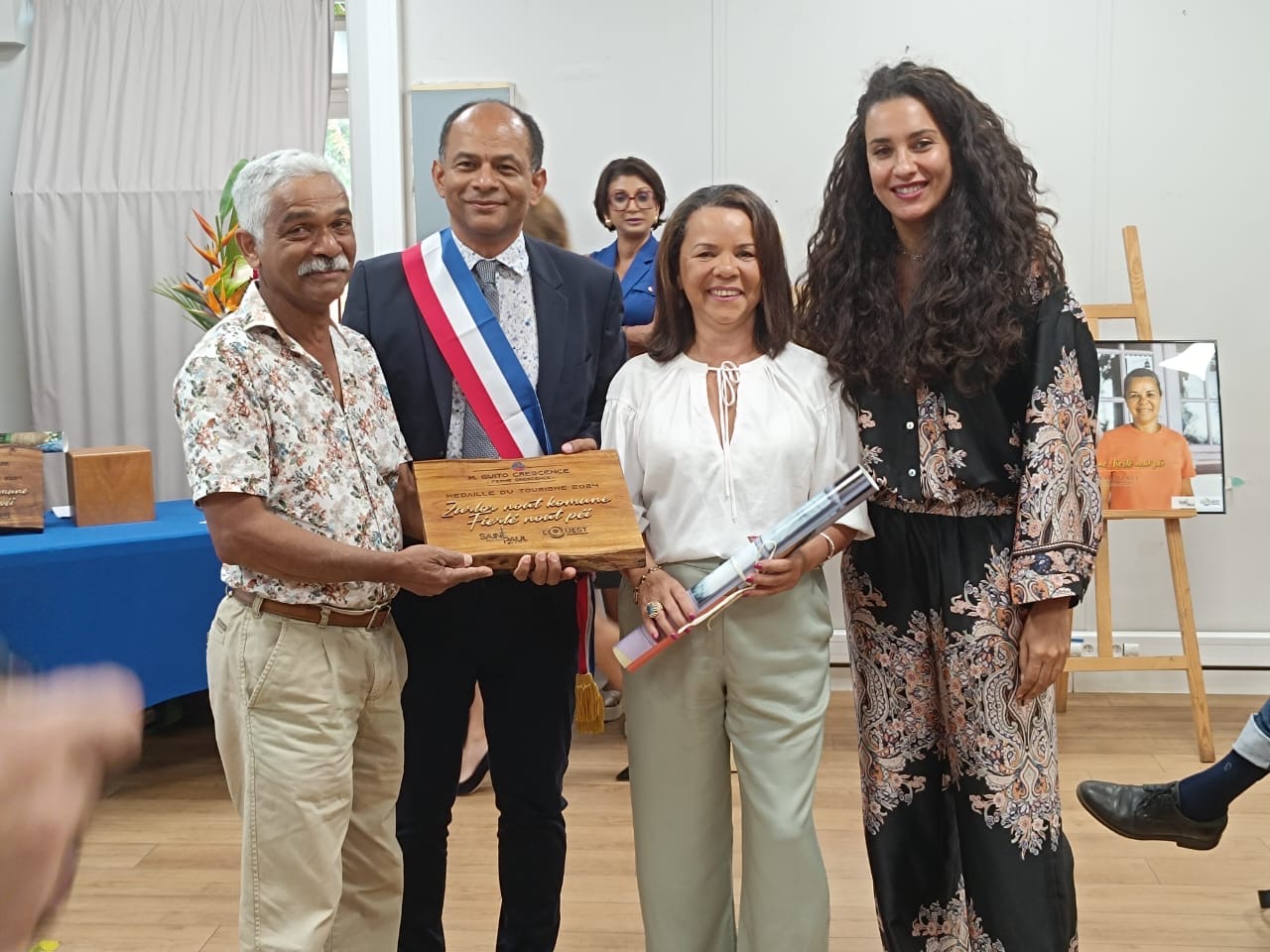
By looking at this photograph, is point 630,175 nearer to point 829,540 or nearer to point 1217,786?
point 829,540

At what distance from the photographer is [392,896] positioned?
1.94 metres

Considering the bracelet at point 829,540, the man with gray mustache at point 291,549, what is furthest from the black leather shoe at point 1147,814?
the man with gray mustache at point 291,549

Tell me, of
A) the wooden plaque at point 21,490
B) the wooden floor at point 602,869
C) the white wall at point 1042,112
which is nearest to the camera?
the wooden floor at point 602,869

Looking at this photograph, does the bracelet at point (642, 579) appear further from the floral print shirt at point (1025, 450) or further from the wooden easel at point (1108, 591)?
the wooden easel at point (1108, 591)

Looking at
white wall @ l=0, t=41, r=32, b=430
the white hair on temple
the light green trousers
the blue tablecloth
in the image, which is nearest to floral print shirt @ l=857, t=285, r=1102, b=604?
the light green trousers

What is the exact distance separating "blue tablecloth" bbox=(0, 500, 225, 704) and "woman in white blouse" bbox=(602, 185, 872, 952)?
5.80ft

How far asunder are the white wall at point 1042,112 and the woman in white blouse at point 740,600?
2512mm

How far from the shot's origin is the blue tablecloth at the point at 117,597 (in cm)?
301

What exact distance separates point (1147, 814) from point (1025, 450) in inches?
40.6

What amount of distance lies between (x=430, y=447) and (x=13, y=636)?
1.55 m

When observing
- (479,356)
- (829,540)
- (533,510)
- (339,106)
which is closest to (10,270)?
(339,106)

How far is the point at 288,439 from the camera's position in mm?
1679

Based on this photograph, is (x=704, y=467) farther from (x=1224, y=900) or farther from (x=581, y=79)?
(x=581, y=79)

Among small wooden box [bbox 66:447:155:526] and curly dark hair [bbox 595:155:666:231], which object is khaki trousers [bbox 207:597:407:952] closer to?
small wooden box [bbox 66:447:155:526]
